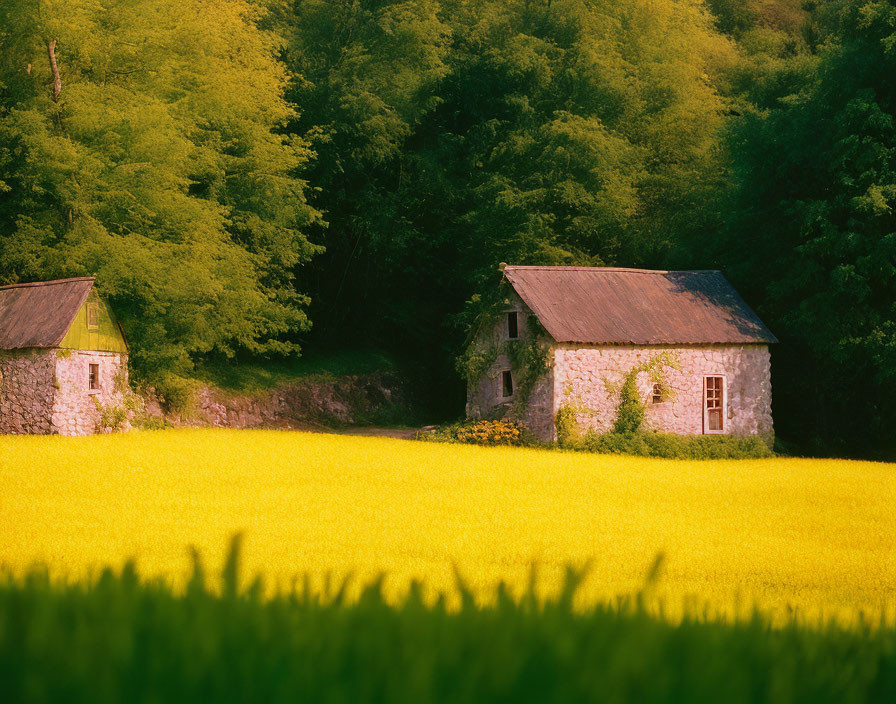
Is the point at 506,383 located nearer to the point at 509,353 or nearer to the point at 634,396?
the point at 509,353

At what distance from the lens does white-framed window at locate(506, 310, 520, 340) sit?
33969mm

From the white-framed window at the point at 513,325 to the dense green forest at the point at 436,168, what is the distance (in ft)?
22.0

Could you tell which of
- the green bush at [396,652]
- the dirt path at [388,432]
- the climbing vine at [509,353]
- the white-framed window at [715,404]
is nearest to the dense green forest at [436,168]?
the white-framed window at [715,404]

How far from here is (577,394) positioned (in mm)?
31688

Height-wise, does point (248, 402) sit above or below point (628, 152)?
below

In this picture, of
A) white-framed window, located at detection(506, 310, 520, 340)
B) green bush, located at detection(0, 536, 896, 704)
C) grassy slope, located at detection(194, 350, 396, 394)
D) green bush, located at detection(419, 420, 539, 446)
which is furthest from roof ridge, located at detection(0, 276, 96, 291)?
green bush, located at detection(0, 536, 896, 704)

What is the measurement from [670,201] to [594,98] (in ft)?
21.1

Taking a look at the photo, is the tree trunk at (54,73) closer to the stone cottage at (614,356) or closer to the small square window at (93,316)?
the small square window at (93,316)

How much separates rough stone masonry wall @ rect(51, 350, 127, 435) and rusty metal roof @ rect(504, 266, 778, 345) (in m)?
14.8

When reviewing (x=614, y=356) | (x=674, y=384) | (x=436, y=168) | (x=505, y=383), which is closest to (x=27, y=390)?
(x=505, y=383)

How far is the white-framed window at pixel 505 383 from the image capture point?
34.2 metres

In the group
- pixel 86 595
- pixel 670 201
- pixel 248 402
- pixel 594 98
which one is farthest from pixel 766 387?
pixel 86 595

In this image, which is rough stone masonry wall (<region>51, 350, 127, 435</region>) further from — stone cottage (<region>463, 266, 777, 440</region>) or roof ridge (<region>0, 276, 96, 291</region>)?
stone cottage (<region>463, 266, 777, 440</region>)

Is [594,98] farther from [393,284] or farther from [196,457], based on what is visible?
[196,457]
